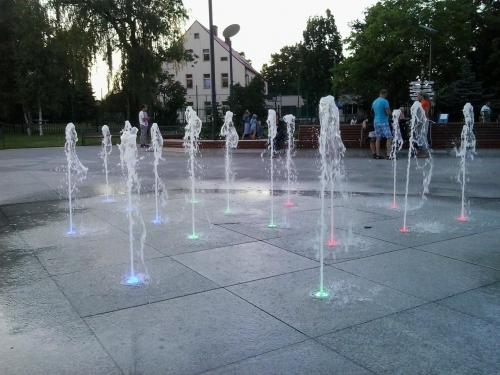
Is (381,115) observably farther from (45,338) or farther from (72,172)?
(45,338)

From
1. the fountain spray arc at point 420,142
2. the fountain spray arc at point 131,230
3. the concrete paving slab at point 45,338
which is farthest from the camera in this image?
the fountain spray arc at point 420,142

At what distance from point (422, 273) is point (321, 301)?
1.18 m

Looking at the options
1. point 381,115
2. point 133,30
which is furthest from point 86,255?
point 133,30

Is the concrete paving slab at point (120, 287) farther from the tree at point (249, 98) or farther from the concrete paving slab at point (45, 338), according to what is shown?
the tree at point (249, 98)

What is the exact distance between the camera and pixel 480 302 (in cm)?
377

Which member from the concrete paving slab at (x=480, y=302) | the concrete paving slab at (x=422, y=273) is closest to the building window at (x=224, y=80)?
A: the concrete paving slab at (x=422, y=273)

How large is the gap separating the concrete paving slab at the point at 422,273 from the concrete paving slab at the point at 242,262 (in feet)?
1.68

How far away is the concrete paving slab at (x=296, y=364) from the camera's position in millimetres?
2789

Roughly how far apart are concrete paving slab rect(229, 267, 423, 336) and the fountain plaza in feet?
0.05

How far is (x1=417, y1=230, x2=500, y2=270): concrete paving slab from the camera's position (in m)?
4.82

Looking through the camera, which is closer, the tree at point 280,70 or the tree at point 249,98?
the tree at point 249,98

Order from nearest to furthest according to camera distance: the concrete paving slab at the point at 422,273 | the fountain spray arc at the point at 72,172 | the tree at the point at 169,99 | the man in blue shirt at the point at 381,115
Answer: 1. the concrete paving slab at the point at 422,273
2. the fountain spray arc at the point at 72,172
3. the man in blue shirt at the point at 381,115
4. the tree at the point at 169,99

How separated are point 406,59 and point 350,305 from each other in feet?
131

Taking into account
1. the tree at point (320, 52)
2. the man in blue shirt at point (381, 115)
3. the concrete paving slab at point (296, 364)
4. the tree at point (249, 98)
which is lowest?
the concrete paving slab at point (296, 364)
